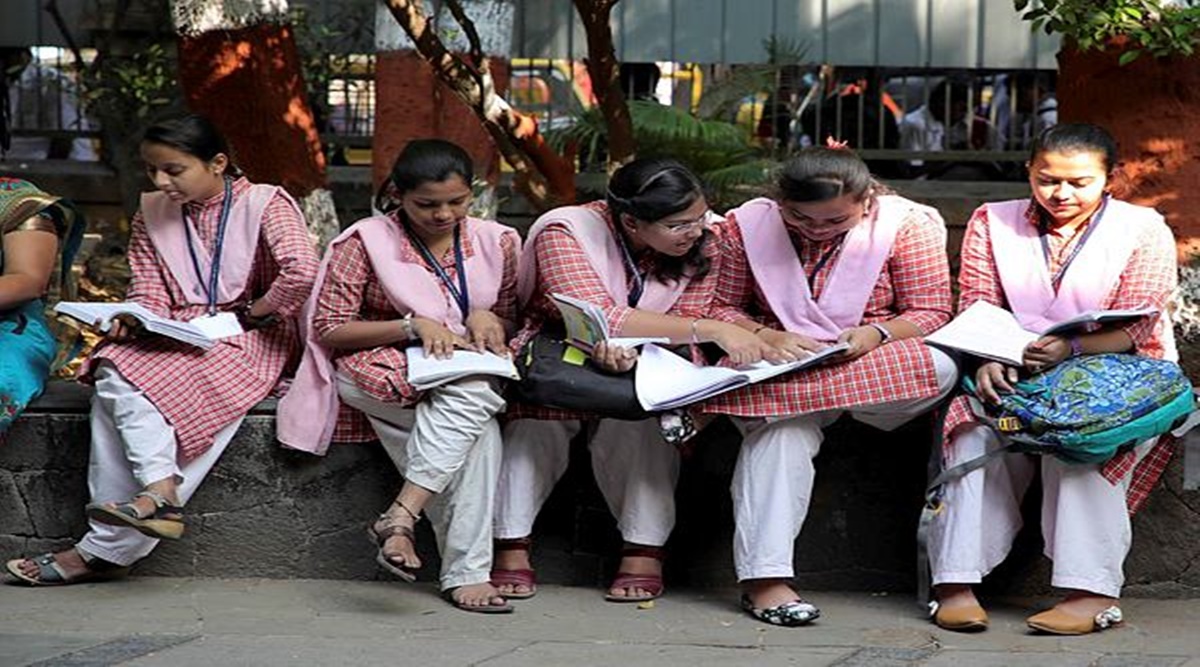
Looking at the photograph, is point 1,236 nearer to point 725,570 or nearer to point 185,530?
point 185,530

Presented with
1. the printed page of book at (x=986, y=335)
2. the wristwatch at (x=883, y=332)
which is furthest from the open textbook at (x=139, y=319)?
the printed page of book at (x=986, y=335)

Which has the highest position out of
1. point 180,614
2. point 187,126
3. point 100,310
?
point 187,126

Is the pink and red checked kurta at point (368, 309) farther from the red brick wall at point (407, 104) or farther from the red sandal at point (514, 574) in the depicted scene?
the red brick wall at point (407, 104)

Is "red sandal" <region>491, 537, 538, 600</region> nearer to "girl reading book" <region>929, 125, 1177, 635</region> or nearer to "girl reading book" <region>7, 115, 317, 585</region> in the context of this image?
"girl reading book" <region>7, 115, 317, 585</region>

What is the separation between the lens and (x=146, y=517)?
5.96m

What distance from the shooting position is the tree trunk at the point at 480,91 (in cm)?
753

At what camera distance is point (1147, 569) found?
6.27 metres

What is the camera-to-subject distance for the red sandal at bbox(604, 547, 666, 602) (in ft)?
20.4

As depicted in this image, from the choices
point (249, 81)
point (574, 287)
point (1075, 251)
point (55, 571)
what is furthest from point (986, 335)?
point (249, 81)

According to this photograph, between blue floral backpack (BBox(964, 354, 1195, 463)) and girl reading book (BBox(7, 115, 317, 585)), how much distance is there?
7.11ft

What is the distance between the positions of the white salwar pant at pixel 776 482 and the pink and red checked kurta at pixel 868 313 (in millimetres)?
59

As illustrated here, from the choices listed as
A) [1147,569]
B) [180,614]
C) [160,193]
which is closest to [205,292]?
[160,193]

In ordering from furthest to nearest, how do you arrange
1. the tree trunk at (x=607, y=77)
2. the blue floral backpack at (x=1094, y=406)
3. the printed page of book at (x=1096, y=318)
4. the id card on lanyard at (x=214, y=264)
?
the tree trunk at (x=607, y=77), the id card on lanyard at (x=214, y=264), the printed page of book at (x=1096, y=318), the blue floral backpack at (x=1094, y=406)

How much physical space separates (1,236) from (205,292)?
655mm
